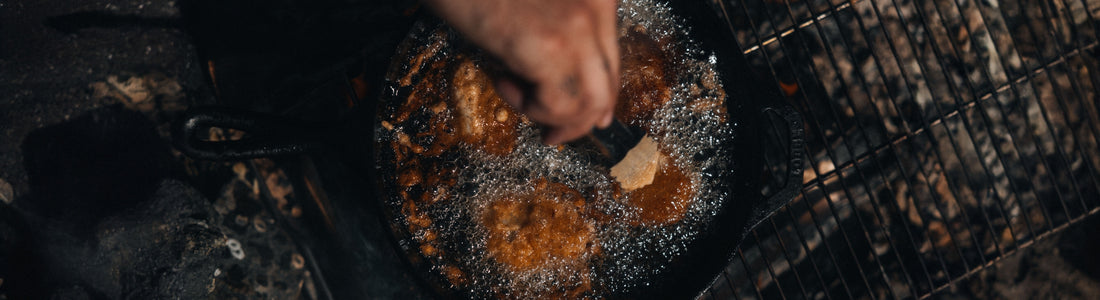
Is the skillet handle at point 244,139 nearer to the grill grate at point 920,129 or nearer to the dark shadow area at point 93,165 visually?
the dark shadow area at point 93,165

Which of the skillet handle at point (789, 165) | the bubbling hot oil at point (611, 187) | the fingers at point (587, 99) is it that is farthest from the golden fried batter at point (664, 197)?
the fingers at point (587, 99)

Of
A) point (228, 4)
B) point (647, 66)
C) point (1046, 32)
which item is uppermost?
point (228, 4)

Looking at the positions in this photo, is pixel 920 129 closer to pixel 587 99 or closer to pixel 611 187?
pixel 611 187

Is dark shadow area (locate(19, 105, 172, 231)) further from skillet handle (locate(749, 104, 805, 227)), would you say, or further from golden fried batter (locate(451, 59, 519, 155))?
skillet handle (locate(749, 104, 805, 227))

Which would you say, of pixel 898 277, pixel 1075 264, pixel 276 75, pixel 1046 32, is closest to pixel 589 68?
pixel 276 75

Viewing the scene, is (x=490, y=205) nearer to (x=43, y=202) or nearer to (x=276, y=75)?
(x=276, y=75)
